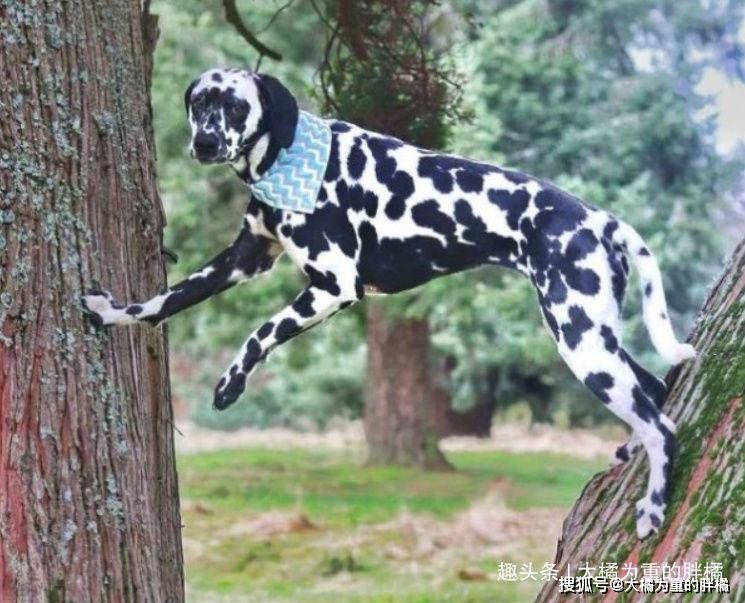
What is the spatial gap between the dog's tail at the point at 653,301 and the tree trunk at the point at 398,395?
8.30 meters

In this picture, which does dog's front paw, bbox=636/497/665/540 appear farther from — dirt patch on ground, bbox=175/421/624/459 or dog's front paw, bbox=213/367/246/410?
dirt patch on ground, bbox=175/421/624/459

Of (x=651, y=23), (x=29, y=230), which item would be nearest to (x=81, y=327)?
(x=29, y=230)

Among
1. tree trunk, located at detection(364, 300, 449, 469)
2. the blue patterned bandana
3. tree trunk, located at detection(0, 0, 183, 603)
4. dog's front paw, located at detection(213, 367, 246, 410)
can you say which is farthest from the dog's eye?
tree trunk, located at detection(364, 300, 449, 469)

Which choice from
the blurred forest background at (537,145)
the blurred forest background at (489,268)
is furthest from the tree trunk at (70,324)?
the blurred forest background at (537,145)

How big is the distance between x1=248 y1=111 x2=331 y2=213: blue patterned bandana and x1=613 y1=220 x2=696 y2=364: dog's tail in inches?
24.4

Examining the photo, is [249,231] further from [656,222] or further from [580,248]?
[656,222]

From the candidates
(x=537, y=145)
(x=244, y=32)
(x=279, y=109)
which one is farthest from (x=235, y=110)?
(x=537, y=145)

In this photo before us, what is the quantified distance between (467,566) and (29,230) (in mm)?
5790

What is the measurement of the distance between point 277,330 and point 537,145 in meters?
9.27

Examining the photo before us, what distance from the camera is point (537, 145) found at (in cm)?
1166

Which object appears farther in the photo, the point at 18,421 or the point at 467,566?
the point at 467,566

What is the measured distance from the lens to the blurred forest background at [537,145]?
11008mm

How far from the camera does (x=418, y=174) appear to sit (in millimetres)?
2705

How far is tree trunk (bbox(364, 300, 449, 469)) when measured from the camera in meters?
11.0
